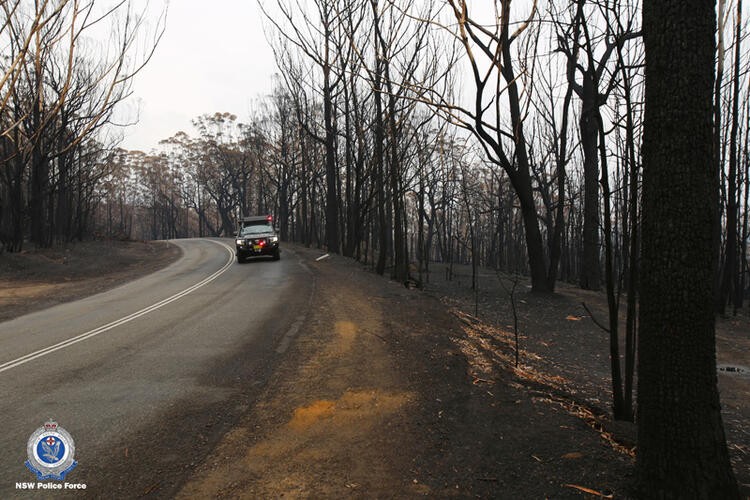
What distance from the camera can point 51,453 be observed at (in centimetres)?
411

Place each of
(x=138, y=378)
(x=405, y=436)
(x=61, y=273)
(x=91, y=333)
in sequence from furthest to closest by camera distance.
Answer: (x=61, y=273)
(x=91, y=333)
(x=138, y=378)
(x=405, y=436)

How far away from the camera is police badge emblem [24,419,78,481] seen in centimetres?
384

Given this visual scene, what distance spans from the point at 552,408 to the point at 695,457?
6.34 ft

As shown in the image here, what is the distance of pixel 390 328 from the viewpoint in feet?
29.8

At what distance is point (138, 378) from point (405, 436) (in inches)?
153

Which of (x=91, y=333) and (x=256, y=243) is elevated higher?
(x=256, y=243)

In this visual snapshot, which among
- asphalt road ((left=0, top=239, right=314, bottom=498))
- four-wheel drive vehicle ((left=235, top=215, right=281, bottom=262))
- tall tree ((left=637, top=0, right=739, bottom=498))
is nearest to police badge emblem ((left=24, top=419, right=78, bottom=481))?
asphalt road ((left=0, top=239, right=314, bottom=498))

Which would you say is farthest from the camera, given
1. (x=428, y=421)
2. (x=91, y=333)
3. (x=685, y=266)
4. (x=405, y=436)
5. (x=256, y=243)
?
(x=256, y=243)

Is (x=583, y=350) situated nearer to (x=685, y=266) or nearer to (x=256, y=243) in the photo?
(x=685, y=266)

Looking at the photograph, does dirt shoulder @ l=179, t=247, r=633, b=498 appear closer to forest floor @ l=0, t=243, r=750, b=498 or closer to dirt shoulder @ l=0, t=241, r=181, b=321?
forest floor @ l=0, t=243, r=750, b=498

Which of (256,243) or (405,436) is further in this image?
(256,243)

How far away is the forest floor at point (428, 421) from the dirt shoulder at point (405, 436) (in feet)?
0.05

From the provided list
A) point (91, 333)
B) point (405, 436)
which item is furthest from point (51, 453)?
point (91, 333)

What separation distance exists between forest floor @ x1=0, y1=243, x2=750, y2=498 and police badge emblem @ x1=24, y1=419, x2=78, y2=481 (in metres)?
1.12
